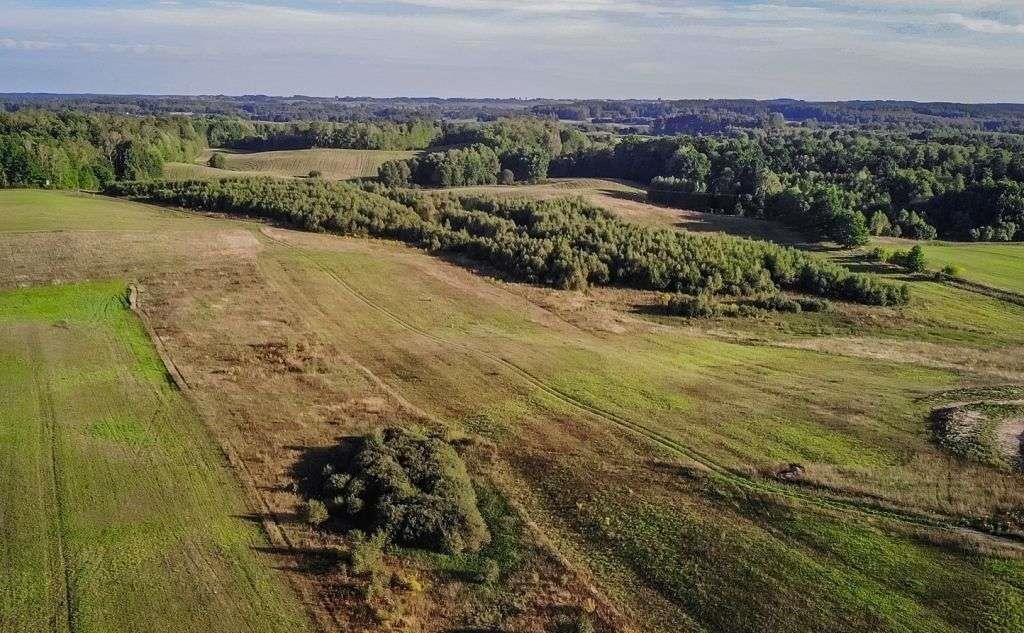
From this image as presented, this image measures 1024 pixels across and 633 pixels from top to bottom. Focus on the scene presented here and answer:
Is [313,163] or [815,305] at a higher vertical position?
[313,163]

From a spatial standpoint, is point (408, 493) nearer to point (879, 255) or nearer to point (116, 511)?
point (116, 511)

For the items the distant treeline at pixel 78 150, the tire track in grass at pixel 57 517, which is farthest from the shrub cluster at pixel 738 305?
the distant treeline at pixel 78 150

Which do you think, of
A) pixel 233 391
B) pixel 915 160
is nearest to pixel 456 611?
pixel 233 391

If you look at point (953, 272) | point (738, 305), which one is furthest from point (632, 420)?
point (953, 272)

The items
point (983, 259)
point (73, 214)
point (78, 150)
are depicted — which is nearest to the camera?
point (73, 214)

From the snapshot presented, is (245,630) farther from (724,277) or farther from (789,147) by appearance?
(789,147)

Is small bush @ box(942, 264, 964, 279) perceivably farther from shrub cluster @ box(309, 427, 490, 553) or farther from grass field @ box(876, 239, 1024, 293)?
shrub cluster @ box(309, 427, 490, 553)
